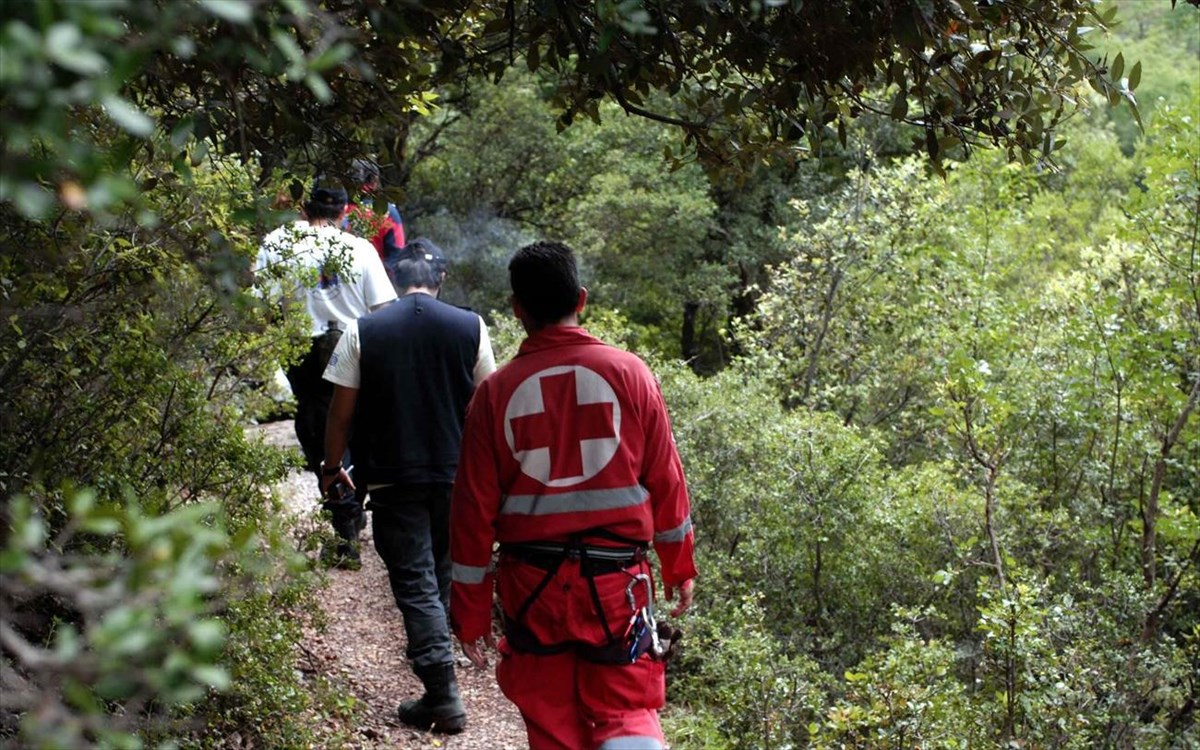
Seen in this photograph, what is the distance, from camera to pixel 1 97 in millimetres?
2037

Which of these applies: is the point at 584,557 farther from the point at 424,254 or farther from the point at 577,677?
the point at 424,254

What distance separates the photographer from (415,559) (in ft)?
18.3

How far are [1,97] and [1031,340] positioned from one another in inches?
478

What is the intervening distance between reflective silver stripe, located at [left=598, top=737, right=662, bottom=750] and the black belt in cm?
48

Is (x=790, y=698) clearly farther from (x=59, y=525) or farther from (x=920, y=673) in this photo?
(x=59, y=525)

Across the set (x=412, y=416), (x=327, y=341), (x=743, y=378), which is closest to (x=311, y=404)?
(x=327, y=341)

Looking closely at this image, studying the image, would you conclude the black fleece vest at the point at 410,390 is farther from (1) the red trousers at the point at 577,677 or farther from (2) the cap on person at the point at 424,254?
(1) the red trousers at the point at 577,677

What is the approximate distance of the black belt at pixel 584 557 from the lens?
12.3 ft

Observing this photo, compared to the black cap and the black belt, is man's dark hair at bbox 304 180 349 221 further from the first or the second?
the black belt

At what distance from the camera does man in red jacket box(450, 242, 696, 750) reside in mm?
3721

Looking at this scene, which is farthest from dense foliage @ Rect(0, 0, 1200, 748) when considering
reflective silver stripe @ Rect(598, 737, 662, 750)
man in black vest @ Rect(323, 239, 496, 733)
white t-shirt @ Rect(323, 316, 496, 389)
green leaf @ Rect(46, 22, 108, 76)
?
reflective silver stripe @ Rect(598, 737, 662, 750)

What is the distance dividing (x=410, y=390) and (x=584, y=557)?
1.92m

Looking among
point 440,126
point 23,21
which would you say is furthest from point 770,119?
point 440,126

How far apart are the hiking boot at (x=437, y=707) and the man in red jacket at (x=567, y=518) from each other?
71.2 inches
